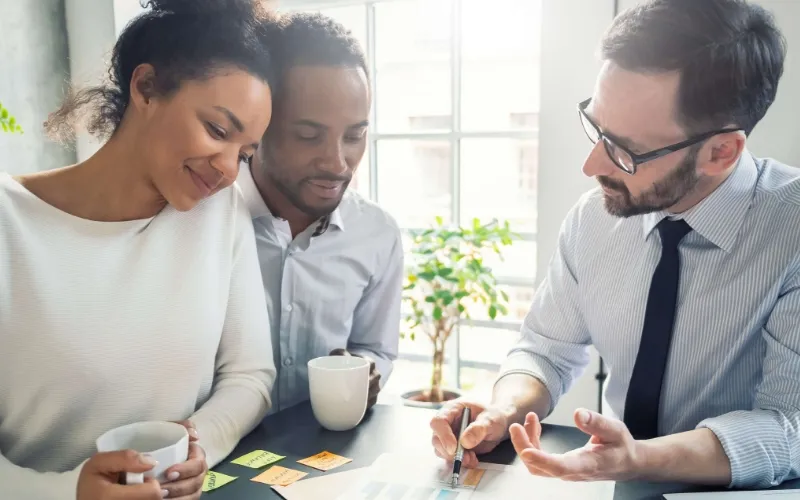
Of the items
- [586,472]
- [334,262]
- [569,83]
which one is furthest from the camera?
[569,83]

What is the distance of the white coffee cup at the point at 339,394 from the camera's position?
1073 millimetres

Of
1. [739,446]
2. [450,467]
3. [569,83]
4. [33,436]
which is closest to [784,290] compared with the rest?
[739,446]

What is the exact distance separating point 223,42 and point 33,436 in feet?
2.27

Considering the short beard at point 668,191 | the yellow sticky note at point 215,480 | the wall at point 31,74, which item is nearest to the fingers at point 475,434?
the yellow sticky note at point 215,480

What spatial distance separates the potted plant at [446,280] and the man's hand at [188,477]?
1.36 m

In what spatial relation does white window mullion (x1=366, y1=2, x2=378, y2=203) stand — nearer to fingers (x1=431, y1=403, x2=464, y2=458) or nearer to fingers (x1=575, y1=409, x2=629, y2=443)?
fingers (x1=431, y1=403, x2=464, y2=458)

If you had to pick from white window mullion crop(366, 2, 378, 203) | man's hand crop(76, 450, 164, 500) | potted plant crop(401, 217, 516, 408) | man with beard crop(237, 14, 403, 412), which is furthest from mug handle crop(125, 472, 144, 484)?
white window mullion crop(366, 2, 378, 203)

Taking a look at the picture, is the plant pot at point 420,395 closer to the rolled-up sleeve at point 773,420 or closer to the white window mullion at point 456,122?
the white window mullion at point 456,122

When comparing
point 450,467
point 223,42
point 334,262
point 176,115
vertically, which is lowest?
point 450,467

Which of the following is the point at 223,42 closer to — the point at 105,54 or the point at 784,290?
the point at 105,54

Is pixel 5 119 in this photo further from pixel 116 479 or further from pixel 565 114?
pixel 565 114

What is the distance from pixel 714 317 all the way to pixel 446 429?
1.86 ft

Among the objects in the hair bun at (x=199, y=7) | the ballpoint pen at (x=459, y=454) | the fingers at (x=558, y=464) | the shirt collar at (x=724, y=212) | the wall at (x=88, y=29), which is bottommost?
the ballpoint pen at (x=459, y=454)

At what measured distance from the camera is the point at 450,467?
967 millimetres
